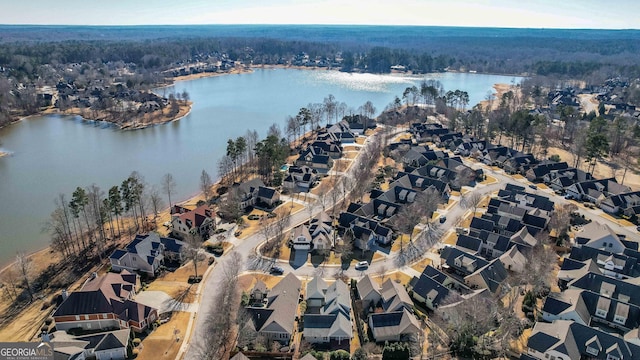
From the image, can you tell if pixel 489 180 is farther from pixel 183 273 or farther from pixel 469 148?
pixel 183 273

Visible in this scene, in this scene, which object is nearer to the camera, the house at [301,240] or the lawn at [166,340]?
the lawn at [166,340]

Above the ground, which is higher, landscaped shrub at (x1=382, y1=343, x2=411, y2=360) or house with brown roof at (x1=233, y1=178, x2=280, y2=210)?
house with brown roof at (x1=233, y1=178, x2=280, y2=210)

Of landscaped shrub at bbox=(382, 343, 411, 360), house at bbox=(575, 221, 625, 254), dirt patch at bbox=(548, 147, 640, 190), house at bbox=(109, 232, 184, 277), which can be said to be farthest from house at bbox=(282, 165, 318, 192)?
dirt patch at bbox=(548, 147, 640, 190)

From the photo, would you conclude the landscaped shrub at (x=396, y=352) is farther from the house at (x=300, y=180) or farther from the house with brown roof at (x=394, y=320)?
the house at (x=300, y=180)

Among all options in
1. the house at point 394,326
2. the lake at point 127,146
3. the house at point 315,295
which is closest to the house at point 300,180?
the lake at point 127,146

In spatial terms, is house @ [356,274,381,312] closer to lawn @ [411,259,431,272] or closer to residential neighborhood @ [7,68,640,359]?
residential neighborhood @ [7,68,640,359]

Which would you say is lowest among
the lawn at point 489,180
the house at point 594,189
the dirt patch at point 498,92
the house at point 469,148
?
the lawn at point 489,180
